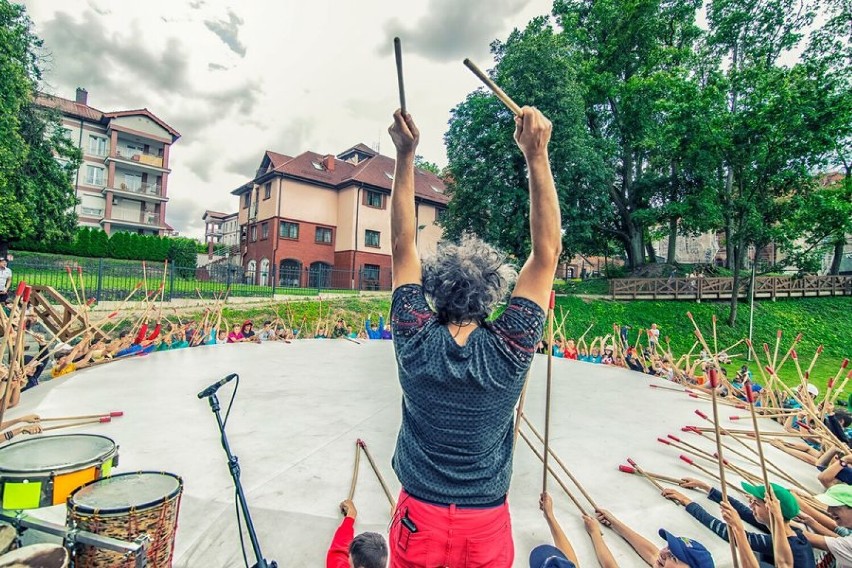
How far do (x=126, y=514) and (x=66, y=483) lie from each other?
36 centimetres

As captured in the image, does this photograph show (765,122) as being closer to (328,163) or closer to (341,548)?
(341,548)

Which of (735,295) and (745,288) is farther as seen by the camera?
(745,288)

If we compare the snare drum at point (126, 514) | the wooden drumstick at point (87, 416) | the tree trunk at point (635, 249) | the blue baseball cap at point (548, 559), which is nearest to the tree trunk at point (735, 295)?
the tree trunk at point (635, 249)

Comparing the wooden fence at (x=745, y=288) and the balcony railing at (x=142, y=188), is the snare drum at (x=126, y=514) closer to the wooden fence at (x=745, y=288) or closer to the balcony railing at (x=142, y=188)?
the wooden fence at (x=745, y=288)

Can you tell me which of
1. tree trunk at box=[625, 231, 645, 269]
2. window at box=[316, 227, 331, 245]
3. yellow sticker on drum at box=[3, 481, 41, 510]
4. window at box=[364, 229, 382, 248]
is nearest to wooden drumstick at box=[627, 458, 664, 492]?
yellow sticker on drum at box=[3, 481, 41, 510]

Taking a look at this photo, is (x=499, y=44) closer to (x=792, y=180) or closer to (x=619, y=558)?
(x=792, y=180)

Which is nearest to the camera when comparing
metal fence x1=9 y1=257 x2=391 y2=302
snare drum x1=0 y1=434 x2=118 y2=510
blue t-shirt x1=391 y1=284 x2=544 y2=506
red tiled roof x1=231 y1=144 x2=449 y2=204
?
blue t-shirt x1=391 y1=284 x2=544 y2=506

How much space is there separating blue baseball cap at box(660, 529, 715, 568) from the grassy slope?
13493 millimetres

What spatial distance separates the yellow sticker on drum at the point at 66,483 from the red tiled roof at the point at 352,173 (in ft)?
73.5

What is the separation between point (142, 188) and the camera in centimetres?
2848

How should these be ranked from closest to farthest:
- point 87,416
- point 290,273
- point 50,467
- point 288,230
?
point 50,467 < point 87,416 < point 290,273 < point 288,230

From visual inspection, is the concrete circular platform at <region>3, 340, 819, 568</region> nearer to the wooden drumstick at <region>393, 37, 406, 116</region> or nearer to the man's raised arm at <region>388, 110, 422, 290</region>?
the man's raised arm at <region>388, 110, 422, 290</region>

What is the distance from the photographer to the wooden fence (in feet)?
60.5

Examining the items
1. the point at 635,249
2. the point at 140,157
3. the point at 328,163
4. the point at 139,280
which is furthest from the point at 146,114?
the point at 635,249
